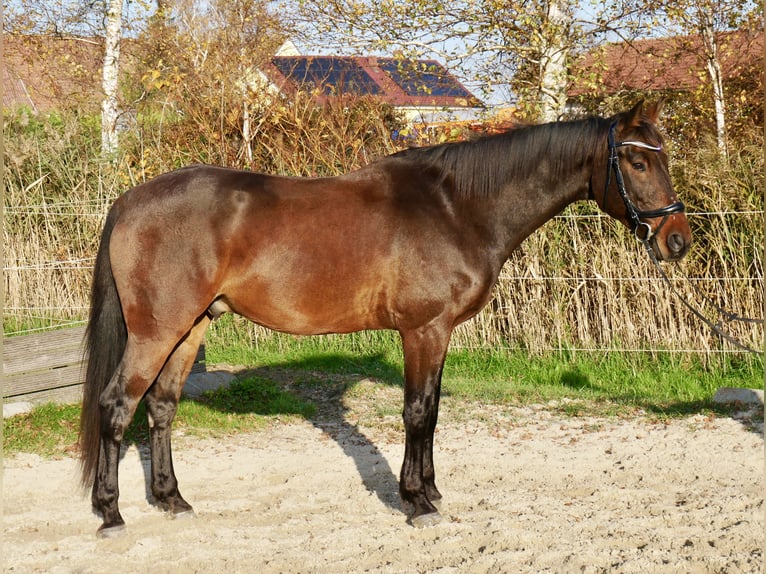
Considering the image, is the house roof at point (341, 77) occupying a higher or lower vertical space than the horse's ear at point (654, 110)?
higher

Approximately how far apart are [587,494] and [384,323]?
148 cm

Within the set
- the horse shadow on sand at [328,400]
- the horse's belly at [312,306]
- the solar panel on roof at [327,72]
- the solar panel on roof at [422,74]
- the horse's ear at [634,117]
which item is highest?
the solar panel on roof at [327,72]

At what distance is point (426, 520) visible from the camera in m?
3.54

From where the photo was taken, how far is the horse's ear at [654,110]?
3625mm

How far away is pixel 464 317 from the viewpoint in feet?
12.3

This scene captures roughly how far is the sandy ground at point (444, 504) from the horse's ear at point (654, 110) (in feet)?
6.50

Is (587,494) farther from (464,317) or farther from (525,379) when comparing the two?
(525,379)

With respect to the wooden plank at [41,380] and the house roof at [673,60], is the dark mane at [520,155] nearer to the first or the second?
the wooden plank at [41,380]

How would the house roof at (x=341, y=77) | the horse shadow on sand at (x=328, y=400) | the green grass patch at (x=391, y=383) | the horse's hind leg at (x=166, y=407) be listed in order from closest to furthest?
the horse's hind leg at (x=166, y=407), the horse shadow on sand at (x=328, y=400), the green grass patch at (x=391, y=383), the house roof at (x=341, y=77)

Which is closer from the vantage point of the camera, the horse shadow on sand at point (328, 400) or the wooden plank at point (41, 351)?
the horse shadow on sand at point (328, 400)

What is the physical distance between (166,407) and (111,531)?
0.72 metres

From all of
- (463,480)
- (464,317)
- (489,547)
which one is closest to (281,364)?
(463,480)

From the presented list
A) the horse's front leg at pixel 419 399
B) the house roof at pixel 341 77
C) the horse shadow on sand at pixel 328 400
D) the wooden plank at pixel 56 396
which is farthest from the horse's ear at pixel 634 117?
the house roof at pixel 341 77

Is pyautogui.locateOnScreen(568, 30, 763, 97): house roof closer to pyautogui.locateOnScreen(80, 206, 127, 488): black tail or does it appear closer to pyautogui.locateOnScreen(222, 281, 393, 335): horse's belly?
pyautogui.locateOnScreen(222, 281, 393, 335): horse's belly
